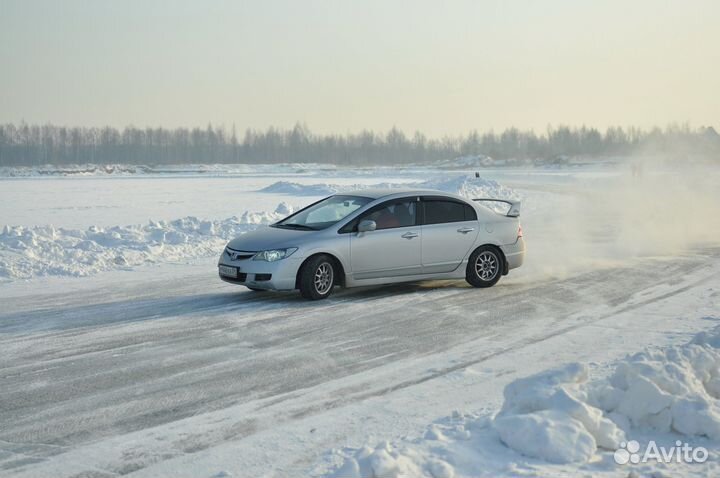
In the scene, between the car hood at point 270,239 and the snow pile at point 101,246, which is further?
the snow pile at point 101,246

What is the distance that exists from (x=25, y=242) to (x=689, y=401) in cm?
1433

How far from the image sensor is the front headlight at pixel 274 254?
38.7 feet

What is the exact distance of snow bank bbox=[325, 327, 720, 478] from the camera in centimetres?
522

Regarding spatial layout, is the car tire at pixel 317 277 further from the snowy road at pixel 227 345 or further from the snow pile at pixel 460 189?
the snow pile at pixel 460 189

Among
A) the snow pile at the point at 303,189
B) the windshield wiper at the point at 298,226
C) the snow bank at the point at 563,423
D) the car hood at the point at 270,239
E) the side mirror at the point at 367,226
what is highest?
→ the side mirror at the point at 367,226

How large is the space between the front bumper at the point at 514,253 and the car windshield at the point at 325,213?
2.51 metres

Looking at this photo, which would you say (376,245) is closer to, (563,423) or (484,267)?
(484,267)

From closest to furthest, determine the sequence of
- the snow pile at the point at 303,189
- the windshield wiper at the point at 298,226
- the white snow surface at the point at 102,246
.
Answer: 1. the windshield wiper at the point at 298,226
2. the white snow surface at the point at 102,246
3. the snow pile at the point at 303,189

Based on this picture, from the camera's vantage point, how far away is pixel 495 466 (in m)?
5.24

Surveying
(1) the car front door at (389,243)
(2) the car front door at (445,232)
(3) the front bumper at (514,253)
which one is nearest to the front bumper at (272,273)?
(1) the car front door at (389,243)

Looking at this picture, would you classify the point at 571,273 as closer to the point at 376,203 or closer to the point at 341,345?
the point at 376,203

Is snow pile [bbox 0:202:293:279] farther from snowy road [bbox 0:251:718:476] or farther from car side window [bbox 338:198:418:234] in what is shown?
car side window [bbox 338:198:418:234]

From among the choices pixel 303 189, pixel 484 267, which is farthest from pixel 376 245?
pixel 303 189

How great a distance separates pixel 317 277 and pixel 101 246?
7302 millimetres
